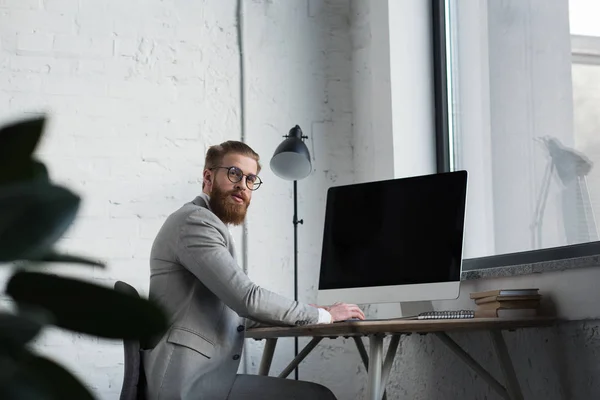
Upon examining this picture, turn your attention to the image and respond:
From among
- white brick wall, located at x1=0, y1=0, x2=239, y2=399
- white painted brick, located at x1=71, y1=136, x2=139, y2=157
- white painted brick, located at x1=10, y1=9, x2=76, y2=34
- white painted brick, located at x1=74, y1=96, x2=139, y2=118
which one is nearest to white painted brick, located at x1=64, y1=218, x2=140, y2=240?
white brick wall, located at x1=0, y1=0, x2=239, y2=399

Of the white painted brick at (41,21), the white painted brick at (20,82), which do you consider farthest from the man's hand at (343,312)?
the white painted brick at (41,21)

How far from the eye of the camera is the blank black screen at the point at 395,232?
255 cm

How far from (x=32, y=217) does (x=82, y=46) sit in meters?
3.56

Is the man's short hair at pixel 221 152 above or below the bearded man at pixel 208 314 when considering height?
above

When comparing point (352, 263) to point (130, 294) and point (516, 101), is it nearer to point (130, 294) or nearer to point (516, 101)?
point (516, 101)

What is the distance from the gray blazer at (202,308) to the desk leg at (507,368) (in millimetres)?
511

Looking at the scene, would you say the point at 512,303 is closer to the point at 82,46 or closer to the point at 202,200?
the point at 202,200

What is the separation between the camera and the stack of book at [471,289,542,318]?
7.89 feet

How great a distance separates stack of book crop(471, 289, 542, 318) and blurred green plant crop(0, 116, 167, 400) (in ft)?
7.48

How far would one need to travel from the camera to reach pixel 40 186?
22 cm

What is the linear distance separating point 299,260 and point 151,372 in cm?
151

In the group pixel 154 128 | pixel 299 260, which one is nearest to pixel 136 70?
pixel 154 128

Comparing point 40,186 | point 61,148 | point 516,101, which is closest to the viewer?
point 40,186

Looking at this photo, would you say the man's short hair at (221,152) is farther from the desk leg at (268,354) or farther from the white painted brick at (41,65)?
the white painted brick at (41,65)
